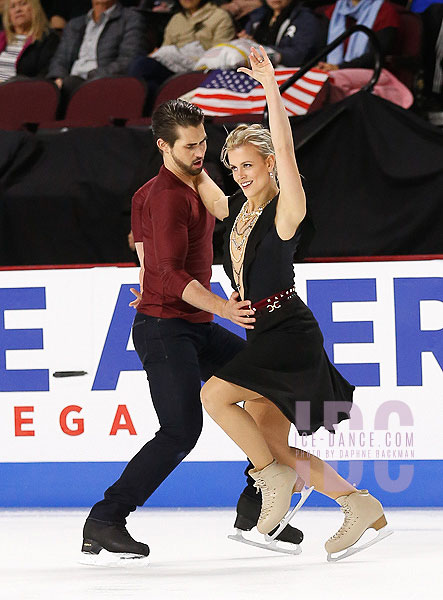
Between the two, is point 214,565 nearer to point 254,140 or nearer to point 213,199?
point 213,199

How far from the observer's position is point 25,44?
7.58m

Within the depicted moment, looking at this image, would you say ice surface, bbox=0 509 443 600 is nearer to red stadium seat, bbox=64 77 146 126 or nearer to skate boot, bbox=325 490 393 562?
skate boot, bbox=325 490 393 562

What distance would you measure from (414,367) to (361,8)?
3.04m

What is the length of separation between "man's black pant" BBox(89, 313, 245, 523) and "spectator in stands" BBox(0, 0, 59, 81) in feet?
15.1

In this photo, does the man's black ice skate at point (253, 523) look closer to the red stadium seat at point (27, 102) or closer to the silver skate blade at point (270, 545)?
the silver skate blade at point (270, 545)

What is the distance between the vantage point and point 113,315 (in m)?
4.62

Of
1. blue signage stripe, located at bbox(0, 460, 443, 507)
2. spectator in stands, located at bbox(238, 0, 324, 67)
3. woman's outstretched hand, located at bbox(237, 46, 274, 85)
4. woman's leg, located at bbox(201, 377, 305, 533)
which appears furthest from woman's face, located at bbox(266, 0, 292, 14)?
woman's leg, located at bbox(201, 377, 305, 533)

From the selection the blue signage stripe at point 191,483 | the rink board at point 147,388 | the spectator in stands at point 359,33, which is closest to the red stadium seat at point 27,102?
the spectator in stands at point 359,33

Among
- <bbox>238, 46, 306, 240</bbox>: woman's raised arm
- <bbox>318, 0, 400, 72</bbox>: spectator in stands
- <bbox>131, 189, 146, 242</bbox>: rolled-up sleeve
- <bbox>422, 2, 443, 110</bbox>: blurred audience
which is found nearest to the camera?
<bbox>238, 46, 306, 240</bbox>: woman's raised arm

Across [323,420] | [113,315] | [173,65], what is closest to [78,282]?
[113,315]

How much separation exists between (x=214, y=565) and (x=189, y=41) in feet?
14.9

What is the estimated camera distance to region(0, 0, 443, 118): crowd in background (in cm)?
650

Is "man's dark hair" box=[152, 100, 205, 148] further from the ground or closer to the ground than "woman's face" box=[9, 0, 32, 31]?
further from the ground

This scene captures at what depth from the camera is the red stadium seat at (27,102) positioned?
6.74 metres
